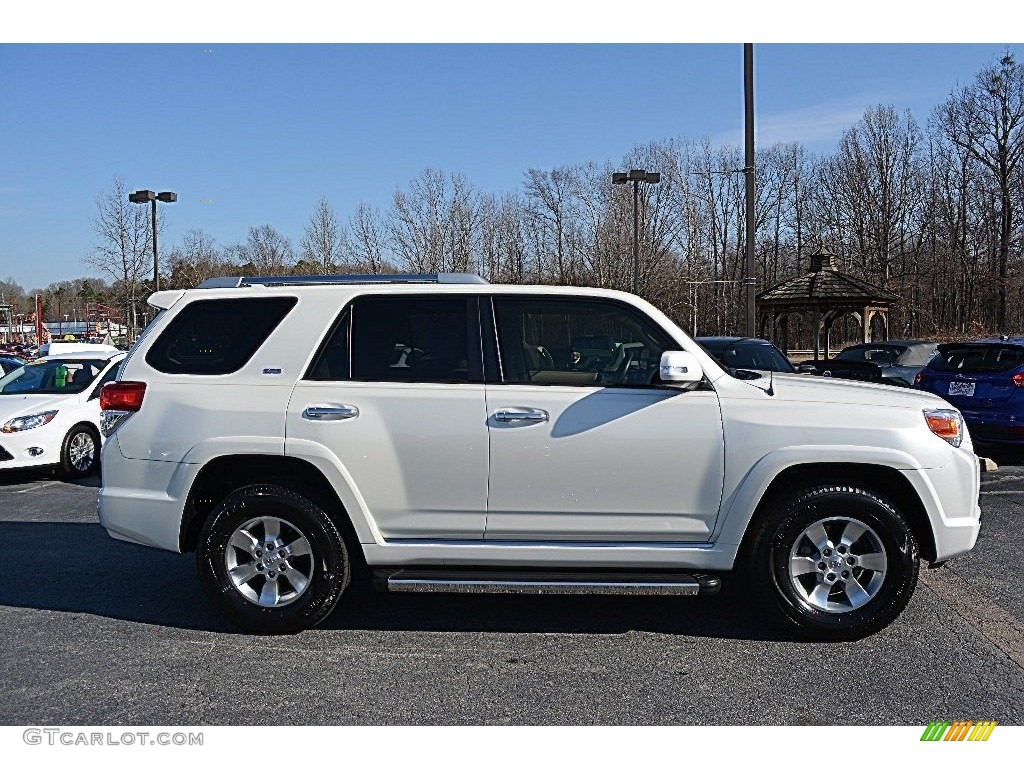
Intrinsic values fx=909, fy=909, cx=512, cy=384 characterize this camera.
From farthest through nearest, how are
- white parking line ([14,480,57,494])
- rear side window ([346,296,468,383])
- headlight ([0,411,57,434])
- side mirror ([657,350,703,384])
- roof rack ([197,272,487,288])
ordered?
headlight ([0,411,57,434]) < white parking line ([14,480,57,494]) < roof rack ([197,272,487,288]) < rear side window ([346,296,468,383]) < side mirror ([657,350,703,384])

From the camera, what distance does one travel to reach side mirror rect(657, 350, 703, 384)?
4668 mm

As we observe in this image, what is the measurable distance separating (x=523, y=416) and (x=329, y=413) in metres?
1.05

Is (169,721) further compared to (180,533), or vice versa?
(180,533)

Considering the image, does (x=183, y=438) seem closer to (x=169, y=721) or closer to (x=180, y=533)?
(x=180, y=533)

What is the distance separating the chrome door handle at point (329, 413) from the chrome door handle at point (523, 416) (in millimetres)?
791

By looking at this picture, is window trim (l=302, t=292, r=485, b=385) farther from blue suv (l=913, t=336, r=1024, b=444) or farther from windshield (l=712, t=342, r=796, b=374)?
blue suv (l=913, t=336, r=1024, b=444)

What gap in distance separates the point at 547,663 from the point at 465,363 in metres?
1.65

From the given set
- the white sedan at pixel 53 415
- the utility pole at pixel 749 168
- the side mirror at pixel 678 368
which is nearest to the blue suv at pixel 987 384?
the utility pole at pixel 749 168

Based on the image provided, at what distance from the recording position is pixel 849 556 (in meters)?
4.86

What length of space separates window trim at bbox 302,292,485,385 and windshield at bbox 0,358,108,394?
739 centimetres

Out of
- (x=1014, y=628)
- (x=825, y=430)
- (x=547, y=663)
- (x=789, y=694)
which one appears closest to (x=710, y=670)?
(x=789, y=694)

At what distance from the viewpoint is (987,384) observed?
11078 mm

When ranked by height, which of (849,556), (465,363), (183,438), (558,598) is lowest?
(558,598)

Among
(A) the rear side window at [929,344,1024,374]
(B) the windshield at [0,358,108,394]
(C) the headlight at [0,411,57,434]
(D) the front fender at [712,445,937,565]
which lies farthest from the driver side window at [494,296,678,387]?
(B) the windshield at [0,358,108,394]
